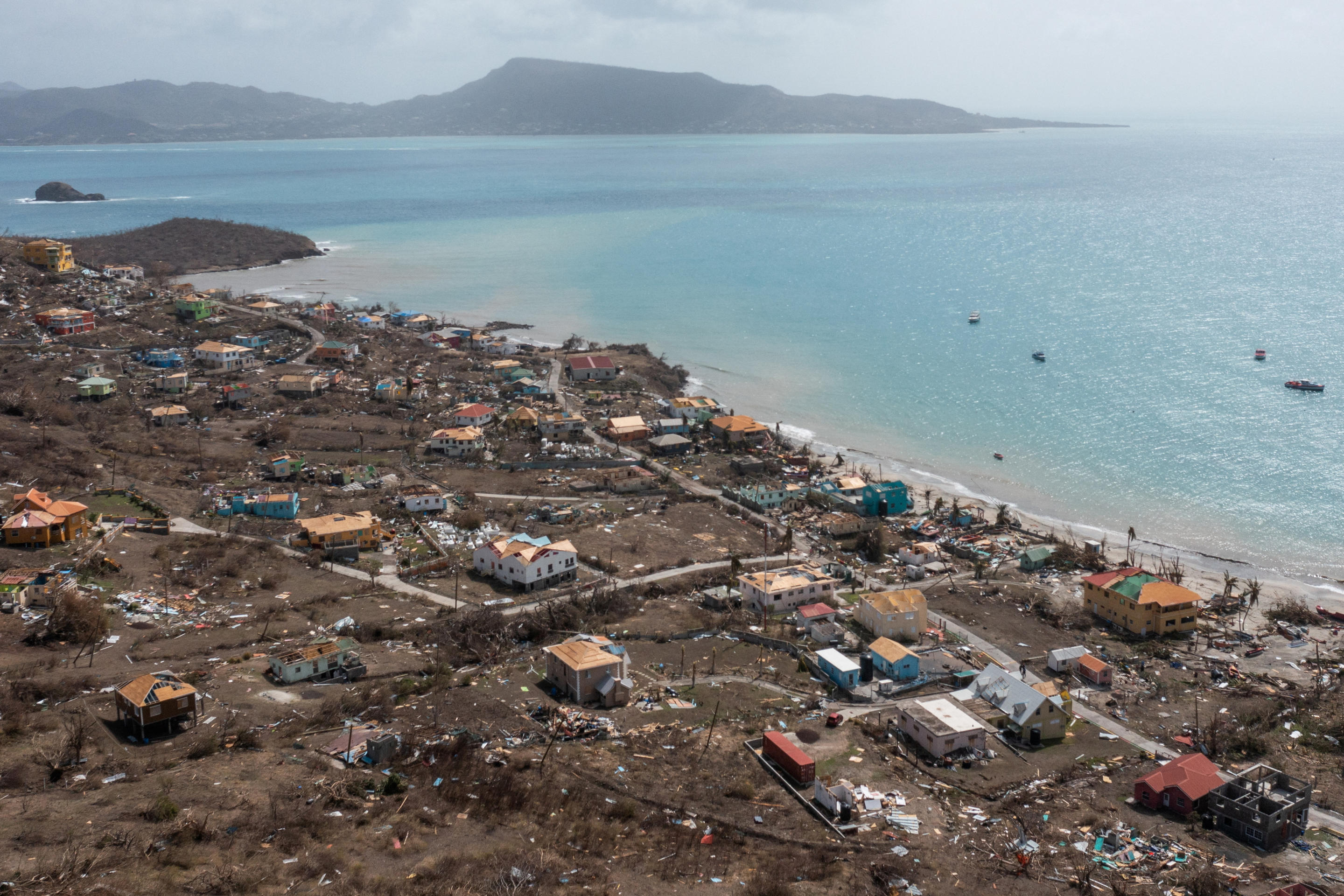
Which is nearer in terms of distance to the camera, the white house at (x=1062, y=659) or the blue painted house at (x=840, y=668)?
the blue painted house at (x=840, y=668)

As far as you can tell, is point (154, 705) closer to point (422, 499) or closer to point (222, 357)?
point (422, 499)

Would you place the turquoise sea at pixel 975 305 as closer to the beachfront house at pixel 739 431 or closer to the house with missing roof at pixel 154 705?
the beachfront house at pixel 739 431

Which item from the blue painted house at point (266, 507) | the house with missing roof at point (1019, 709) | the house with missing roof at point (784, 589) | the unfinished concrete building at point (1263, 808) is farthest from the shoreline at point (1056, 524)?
the blue painted house at point (266, 507)

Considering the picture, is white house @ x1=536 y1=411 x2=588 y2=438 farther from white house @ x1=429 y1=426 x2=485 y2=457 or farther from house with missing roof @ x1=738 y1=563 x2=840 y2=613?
house with missing roof @ x1=738 y1=563 x2=840 y2=613

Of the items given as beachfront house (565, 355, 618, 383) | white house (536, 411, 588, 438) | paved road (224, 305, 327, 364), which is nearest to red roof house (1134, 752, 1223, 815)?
white house (536, 411, 588, 438)

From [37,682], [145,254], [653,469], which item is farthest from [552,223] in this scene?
[37,682]

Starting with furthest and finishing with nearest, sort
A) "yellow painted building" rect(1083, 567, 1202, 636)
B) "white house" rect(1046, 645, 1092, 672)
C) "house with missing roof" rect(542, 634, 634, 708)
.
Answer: "yellow painted building" rect(1083, 567, 1202, 636) → "white house" rect(1046, 645, 1092, 672) → "house with missing roof" rect(542, 634, 634, 708)
